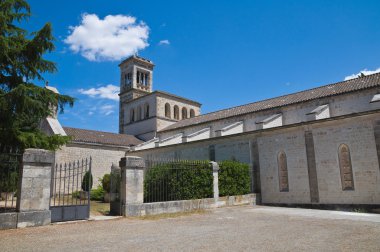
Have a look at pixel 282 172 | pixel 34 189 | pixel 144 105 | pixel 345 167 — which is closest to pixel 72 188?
pixel 34 189

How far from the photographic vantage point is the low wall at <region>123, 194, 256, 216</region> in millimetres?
10375

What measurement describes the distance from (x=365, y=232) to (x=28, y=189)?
893 centimetres

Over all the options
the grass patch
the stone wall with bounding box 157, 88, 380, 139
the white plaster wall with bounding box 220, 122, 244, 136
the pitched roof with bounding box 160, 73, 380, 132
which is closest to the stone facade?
the pitched roof with bounding box 160, 73, 380, 132

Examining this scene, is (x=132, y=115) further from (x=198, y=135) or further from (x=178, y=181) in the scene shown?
(x=178, y=181)

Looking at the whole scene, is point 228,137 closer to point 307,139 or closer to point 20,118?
point 307,139

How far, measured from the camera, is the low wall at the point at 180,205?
408 inches

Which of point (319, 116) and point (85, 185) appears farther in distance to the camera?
point (85, 185)

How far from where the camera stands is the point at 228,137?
18.8 meters

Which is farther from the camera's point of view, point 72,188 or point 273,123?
point 273,123

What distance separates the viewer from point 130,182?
10375 mm

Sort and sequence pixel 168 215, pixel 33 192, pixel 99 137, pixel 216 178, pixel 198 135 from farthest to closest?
pixel 99 137
pixel 198 135
pixel 216 178
pixel 168 215
pixel 33 192

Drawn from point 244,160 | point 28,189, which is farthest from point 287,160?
point 28,189

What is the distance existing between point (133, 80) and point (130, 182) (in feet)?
90.1

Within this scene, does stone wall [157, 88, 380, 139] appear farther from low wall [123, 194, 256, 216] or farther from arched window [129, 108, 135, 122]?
arched window [129, 108, 135, 122]
